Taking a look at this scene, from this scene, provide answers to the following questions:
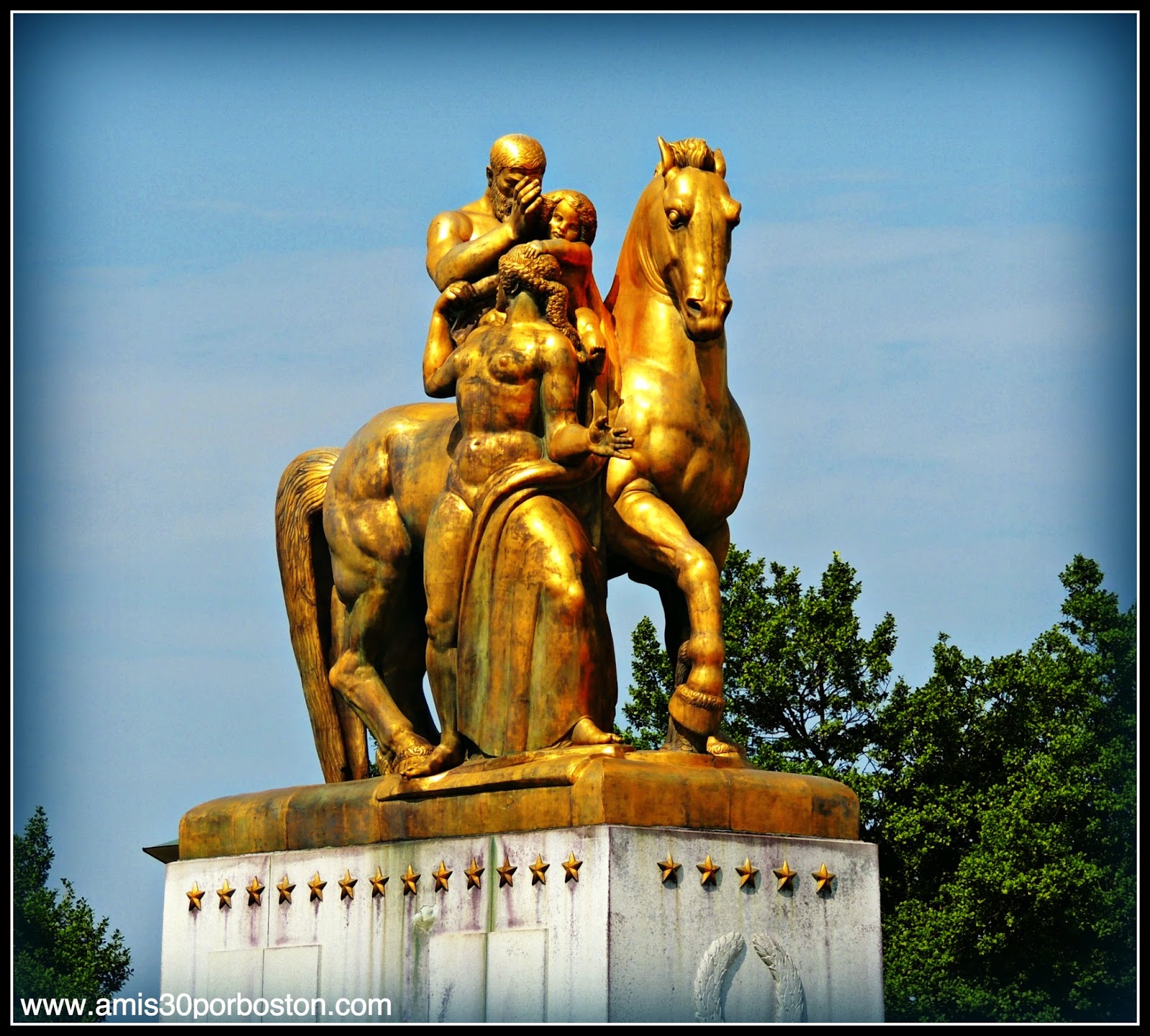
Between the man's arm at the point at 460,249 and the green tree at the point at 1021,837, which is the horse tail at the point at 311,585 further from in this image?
the green tree at the point at 1021,837

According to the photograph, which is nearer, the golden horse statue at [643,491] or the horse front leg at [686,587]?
the horse front leg at [686,587]

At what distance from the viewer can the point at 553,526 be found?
11406 millimetres

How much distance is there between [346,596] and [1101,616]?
53.6 ft

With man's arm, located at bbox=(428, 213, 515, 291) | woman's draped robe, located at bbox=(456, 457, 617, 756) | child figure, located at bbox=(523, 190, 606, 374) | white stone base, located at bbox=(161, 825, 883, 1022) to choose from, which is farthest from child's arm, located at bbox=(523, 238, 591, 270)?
white stone base, located at bbox=(161, 825, 883, 1022)

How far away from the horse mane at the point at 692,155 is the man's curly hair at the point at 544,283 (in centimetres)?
85

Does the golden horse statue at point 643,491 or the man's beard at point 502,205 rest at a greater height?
the man's beard at point 502,205

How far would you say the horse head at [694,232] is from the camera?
38.2 feet

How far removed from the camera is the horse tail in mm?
13164

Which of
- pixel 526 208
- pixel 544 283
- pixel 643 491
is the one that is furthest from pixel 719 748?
pixel 526 208

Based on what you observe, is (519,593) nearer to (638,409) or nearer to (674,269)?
(638,409)

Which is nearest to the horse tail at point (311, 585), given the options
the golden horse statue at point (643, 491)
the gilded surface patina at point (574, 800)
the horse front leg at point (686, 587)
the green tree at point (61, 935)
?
the golden horse statue at point (643, 491)

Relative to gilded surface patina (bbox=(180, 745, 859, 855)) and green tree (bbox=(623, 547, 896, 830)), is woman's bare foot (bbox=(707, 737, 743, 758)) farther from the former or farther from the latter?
green tree (bbox=(623, 547, 896, 830))

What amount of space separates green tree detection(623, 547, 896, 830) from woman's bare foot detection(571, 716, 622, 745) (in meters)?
15.6

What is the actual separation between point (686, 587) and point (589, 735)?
886 mm
